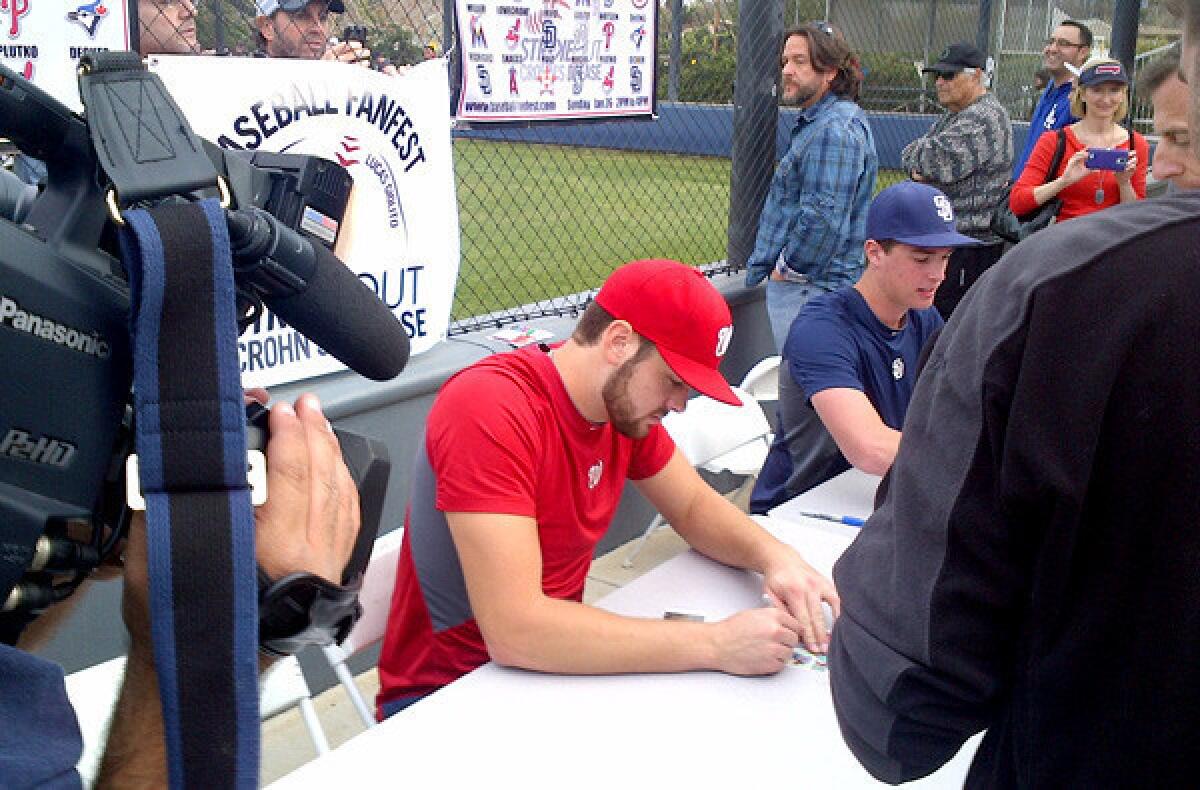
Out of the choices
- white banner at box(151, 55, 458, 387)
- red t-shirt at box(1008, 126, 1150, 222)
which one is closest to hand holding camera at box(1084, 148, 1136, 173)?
red t-shirt at box(1008, 126, 1150, 222)

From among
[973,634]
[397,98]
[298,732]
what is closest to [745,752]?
[973,634]

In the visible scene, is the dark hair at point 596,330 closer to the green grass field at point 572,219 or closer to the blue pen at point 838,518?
the blue pen at point 838,518

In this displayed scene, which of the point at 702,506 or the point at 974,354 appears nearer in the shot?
the point at 974,354

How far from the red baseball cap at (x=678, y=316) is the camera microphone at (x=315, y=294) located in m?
1.19

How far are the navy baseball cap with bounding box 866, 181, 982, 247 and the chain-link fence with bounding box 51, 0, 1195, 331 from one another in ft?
4.79

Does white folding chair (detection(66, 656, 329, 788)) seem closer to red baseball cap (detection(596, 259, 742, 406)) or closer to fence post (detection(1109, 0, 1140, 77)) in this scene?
red baseball cap (detection(596, 259, 742, 406))

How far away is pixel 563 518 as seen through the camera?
2121mm

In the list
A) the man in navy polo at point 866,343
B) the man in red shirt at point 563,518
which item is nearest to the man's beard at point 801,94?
the man in navy polo at point 866,343

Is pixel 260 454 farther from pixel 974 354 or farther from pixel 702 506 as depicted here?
pixel 702 506

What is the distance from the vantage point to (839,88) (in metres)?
4.71

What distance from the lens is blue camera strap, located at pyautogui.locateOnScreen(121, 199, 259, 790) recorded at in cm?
67

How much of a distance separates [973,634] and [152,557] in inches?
25.5

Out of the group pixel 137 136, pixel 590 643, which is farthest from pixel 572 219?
pixel 137 136

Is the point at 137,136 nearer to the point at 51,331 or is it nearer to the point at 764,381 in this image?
the point at 51,331
